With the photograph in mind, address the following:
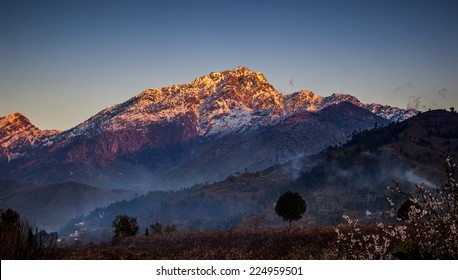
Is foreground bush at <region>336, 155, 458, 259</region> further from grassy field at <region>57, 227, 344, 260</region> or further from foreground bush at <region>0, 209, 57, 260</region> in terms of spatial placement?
foreground bush at <region>0, 209, 57, 260</region>

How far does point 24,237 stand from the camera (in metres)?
9.16

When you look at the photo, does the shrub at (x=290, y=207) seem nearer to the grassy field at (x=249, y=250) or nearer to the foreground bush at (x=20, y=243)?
the grassy field at (x=249, y=250)

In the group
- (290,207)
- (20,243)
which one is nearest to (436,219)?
(20,243)

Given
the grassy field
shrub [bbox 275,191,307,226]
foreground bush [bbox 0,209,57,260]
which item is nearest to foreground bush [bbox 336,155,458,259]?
the grassy field

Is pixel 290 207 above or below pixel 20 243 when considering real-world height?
above

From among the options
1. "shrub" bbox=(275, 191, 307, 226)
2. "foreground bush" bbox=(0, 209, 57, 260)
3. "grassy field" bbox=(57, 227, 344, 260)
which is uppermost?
"shrub" bbox=(275, 191, 307, 226)

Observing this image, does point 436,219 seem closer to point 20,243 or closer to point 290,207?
point 20,243

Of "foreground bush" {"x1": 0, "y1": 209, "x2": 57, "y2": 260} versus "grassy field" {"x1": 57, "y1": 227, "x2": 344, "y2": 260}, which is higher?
"foreground bush" {"x1": 0, "y1": 209, "x2": 57, "y2": 260}

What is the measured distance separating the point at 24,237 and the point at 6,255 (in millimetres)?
433

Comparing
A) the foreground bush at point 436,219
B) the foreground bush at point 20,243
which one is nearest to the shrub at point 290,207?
the foreground bush at point 436,219
